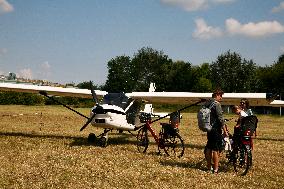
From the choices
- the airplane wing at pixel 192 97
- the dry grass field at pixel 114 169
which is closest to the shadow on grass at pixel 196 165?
the dry grass field at pixel 114 169

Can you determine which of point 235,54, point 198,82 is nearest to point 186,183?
point 235,54

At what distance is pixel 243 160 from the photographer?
28.8 feet

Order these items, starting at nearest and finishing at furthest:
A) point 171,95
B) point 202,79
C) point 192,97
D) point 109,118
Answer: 1. point 109,118
2. point 192,97
3. point 171,95
4. point 202,79

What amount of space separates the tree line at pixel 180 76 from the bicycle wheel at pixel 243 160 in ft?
145

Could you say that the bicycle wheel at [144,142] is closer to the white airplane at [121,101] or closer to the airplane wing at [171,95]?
the white airplane at [121,101]

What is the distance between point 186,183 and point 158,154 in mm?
4155

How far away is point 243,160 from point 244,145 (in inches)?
16.3

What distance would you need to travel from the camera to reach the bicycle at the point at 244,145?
28.0ft

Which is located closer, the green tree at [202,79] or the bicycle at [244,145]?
the bicycle at [244,145]

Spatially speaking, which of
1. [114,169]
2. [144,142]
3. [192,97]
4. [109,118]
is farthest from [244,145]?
[192,97]

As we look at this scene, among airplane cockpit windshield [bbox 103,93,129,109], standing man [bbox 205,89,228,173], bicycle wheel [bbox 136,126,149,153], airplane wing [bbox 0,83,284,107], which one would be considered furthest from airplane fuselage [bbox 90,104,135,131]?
standing man [bbox 205,89,228,173]

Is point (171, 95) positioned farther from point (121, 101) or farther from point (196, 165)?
point (196, 165)

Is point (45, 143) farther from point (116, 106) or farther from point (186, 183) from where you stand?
point (186, 183)

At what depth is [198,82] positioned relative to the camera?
92.7 m
